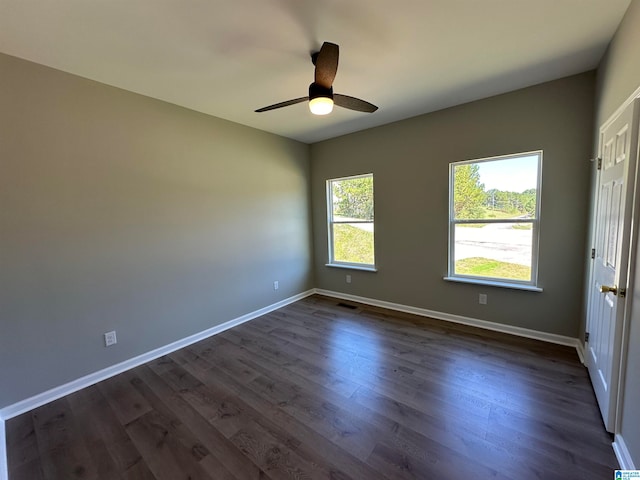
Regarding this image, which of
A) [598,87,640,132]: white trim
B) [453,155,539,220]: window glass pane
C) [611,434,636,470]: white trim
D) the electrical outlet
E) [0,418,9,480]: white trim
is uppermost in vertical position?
[598,87,640,132]: white trim

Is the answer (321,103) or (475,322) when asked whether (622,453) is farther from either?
(321,103)

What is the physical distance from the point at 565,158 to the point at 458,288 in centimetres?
172

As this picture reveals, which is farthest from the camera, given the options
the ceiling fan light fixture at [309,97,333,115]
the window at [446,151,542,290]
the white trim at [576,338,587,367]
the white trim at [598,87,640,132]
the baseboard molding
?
the window at [446,151,542,290]

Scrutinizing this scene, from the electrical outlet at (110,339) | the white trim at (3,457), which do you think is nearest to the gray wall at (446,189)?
the electrical outlet at (110,339)

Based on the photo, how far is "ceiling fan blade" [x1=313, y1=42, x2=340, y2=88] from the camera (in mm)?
1650

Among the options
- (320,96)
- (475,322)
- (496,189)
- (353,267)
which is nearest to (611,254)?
(496,189)

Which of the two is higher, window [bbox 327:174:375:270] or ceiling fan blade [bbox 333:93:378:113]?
ceiling fan blade [bbox 333:93:378:113]

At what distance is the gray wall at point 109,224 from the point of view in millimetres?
2010

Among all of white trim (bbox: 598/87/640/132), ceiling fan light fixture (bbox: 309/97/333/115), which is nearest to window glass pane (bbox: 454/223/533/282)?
white trim (bbox: 598/87/640/132)

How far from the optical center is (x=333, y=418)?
186 cm

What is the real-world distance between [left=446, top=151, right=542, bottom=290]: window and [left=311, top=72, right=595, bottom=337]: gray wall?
0.31 feet

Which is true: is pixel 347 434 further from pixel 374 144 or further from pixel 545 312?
pixel 374 144

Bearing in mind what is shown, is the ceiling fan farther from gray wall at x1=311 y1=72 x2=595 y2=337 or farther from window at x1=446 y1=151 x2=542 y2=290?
window at x1=446 y1=151 x2=542 y2=290

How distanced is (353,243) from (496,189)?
2.10 meters
